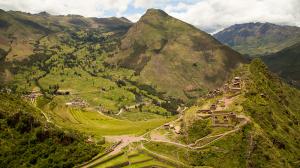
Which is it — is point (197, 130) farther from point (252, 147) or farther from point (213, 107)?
point (252, 147)

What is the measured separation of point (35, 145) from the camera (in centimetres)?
12444

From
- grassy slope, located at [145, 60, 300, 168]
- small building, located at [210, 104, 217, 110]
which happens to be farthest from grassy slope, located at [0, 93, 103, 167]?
small building, located at [210, 104, 217, 110]

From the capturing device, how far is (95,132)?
16388cm

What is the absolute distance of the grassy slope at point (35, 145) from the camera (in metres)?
119

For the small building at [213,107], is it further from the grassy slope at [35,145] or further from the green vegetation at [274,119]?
the grassy slope at [35,145]

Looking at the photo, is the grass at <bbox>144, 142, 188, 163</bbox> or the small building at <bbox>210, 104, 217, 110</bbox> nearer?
the grass at <bbox>144, 142, 188, 163</bbox>

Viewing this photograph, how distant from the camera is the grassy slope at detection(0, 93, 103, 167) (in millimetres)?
118594

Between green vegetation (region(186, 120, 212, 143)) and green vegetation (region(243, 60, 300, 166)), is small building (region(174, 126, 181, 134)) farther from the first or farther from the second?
green vegetation (region(243, 60, 300, 166))

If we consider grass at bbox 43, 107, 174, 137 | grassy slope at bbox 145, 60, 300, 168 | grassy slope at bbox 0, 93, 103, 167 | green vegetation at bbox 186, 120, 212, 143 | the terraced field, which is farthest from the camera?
grass at bbox 43, 107, 174, 137

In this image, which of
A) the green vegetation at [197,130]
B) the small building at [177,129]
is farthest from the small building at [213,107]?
the small building at [177,129]

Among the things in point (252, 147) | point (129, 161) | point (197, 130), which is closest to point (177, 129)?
point (197, 130)

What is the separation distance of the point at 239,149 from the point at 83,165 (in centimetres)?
5552

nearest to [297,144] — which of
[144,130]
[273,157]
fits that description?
[273,157]

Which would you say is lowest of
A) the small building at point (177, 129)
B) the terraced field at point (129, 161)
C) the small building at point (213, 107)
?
the terraced field at point (129, 161)
